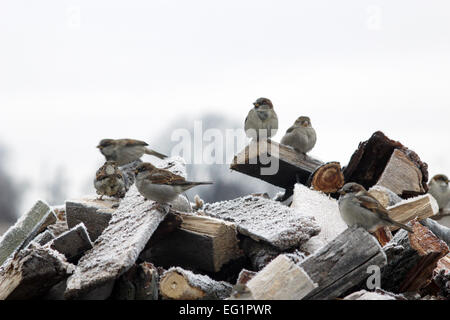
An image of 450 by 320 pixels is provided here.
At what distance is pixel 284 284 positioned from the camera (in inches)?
149

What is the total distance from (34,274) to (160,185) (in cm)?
133

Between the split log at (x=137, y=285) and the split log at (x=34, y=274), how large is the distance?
1.26 feet

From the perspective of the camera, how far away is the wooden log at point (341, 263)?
408cm

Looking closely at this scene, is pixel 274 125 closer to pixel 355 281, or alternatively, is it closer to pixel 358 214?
pixel 358 214

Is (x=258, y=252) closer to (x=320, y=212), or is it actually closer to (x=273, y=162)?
Result: (x=320, y=212)

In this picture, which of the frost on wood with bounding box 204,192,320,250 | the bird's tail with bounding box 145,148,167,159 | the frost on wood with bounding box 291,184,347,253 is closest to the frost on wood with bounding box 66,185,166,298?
the frost on wood with bounding box 204,192,320,250

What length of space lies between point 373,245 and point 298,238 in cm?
94

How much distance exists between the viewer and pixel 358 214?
4.68 m

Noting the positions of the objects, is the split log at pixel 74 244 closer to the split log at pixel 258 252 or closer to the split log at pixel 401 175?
the split log at pixel 258 252

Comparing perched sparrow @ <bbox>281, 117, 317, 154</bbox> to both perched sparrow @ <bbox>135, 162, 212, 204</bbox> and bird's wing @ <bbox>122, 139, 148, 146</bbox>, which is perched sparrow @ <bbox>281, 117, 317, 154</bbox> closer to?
bird's wing @ <bbox>122, 139, 148, 146</bbox>

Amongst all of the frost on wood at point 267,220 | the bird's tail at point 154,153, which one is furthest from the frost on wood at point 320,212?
the bird's tail at point 154,153
